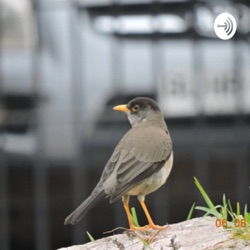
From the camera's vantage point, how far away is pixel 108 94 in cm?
1050

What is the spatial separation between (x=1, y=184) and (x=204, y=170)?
2286mm

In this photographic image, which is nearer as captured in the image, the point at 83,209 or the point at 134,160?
the point at 83,209

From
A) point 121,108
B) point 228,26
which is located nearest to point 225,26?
point 228,26

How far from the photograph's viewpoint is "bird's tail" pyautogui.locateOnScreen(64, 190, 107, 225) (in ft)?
13.6

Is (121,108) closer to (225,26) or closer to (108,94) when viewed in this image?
(225,26)

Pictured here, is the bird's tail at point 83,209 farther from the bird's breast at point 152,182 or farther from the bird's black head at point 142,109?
the bird's black head at point 142,109

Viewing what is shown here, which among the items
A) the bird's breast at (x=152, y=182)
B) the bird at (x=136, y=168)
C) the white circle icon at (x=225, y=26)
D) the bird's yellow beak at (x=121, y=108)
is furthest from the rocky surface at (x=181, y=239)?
the white circle icon at (x=225, y=26)

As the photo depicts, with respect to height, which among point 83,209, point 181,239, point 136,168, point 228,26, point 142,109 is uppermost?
point 228,26

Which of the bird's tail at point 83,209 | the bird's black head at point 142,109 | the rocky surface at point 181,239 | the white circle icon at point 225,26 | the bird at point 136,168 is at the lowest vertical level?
the rocky surface at point 181,239

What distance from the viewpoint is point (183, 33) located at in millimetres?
10273

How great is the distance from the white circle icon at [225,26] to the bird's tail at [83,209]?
0.96m

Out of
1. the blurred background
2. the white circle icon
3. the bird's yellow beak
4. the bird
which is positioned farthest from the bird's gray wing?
the blurred background

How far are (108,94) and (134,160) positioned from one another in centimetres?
602

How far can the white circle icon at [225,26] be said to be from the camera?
3.77m
